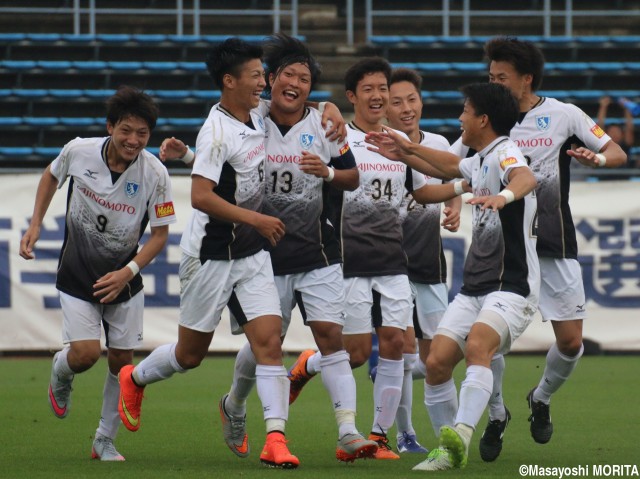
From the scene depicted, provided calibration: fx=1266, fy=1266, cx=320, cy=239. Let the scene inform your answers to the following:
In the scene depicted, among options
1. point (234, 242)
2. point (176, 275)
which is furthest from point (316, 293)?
point (176, 275)

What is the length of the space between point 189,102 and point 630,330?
778 centimetres

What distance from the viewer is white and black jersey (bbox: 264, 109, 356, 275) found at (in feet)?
24.8

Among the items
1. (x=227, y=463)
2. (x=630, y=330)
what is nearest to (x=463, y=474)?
(x=227, y=463)

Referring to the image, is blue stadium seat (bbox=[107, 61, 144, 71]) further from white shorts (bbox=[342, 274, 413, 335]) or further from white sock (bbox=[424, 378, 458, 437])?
white sock (bbox=[424, 378, 458, 437])

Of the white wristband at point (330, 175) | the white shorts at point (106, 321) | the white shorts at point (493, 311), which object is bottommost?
the white shorts at point (106, 321)

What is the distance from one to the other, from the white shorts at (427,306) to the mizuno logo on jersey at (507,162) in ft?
8.28

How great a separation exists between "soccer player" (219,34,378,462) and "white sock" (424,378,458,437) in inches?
17.7

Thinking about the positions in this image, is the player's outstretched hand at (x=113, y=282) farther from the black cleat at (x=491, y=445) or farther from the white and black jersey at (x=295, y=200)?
the black cleat at (x=491, y=445)

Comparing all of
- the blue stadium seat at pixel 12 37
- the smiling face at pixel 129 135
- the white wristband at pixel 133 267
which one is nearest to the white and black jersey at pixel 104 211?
the smiling face at pixel 129 135

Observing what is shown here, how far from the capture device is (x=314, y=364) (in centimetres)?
821

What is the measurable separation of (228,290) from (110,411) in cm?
126

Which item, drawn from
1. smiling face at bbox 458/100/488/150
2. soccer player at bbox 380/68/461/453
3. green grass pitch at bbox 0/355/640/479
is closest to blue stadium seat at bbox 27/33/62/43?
green grass pitch at bbox 0/355/640/479

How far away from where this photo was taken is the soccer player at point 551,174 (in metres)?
8.09

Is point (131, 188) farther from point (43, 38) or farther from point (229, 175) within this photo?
point (43, 38)
